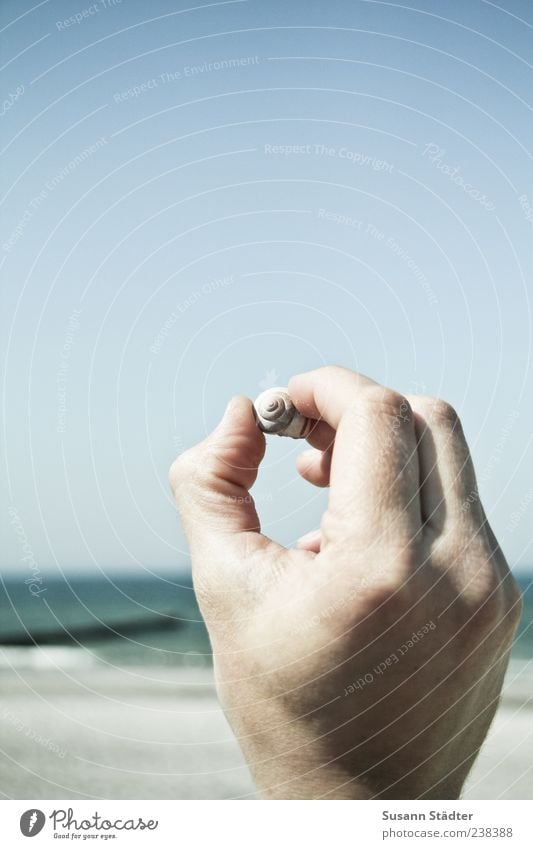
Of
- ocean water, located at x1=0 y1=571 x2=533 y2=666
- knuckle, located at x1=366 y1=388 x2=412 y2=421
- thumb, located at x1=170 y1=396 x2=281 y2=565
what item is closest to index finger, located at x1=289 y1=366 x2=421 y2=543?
knuckle, located at x1=366 y1=388 x2=412 y2=421

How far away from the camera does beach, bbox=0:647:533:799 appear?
4.11 m

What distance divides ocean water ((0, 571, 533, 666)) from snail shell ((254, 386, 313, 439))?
23.5ft

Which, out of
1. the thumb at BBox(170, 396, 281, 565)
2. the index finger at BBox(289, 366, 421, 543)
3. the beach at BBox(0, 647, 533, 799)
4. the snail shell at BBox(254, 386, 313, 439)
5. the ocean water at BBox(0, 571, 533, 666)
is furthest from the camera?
the ocean water at BBox(0, 571, 533, 666)

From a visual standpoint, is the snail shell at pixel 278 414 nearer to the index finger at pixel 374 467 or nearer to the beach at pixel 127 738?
the index finger at pixel 374 467

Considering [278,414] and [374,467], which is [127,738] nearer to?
[278,414]

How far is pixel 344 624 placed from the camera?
0.74 metres

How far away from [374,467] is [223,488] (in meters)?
0.22

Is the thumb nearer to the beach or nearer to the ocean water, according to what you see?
the beach

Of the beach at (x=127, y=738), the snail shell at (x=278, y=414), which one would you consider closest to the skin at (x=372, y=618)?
the snail shell at (x=278, y=414)

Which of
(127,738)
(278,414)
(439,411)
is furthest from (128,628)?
(439,411)

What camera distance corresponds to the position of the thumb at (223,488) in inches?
34.0

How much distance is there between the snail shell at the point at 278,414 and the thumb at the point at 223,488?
0.02 meters
